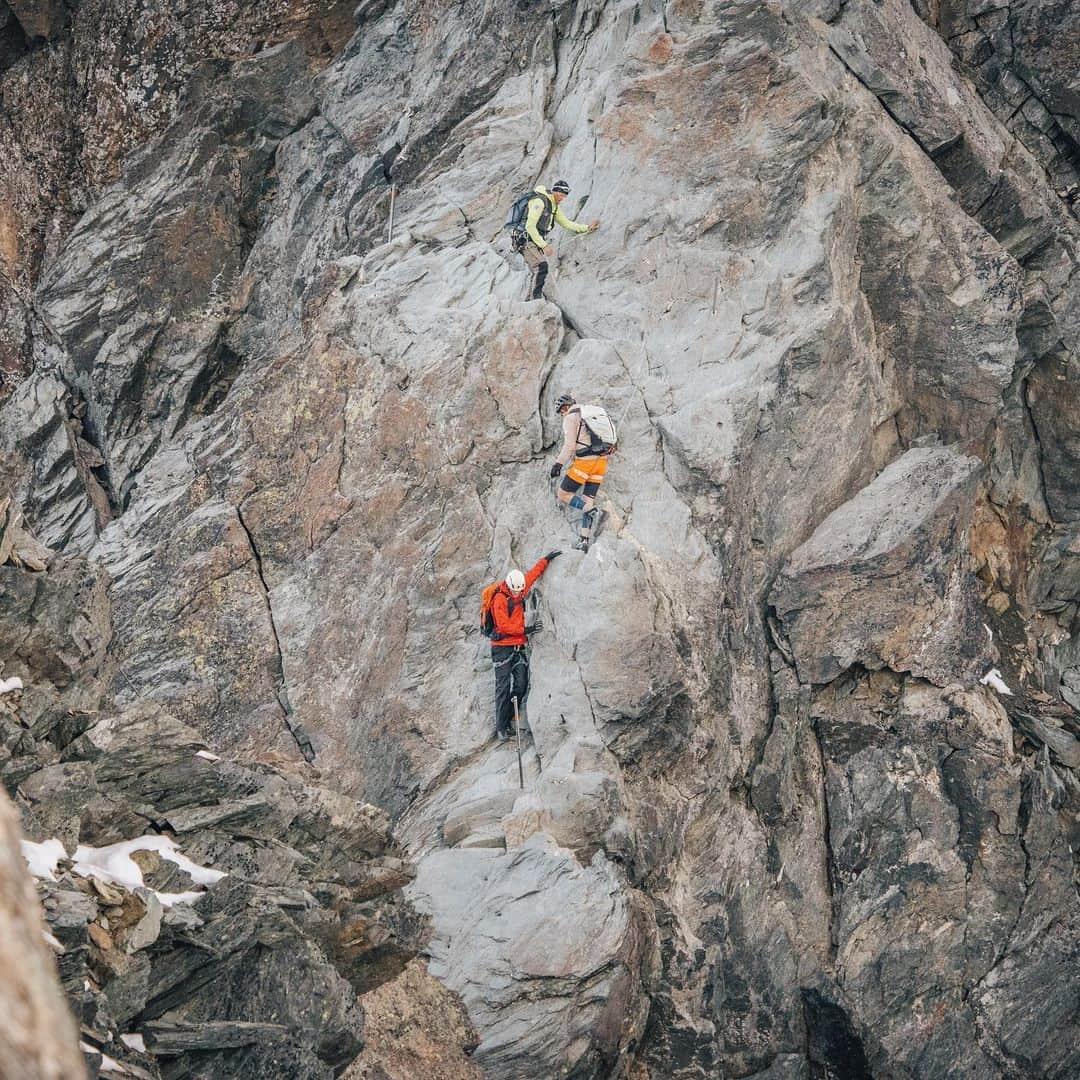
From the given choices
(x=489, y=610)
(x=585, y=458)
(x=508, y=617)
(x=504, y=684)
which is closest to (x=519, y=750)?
(x=504, y=684)

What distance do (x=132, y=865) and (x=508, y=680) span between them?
7.81 m

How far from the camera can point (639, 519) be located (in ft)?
70.4

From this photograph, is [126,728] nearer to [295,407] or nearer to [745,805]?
[295,407]

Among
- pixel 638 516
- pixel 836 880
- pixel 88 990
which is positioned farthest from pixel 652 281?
pixel 88 990

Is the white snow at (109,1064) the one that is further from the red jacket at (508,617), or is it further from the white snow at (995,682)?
the white snow at (995,682)

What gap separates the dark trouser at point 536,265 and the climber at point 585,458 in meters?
3.24

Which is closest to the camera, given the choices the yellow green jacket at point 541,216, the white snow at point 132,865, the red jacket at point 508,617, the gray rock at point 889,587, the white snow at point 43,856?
the white snow at point 43,856

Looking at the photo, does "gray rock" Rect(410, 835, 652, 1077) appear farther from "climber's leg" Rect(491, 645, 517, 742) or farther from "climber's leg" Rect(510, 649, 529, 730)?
"climber's leg" Rect(510, 649, 529, 730)

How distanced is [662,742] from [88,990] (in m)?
10.7

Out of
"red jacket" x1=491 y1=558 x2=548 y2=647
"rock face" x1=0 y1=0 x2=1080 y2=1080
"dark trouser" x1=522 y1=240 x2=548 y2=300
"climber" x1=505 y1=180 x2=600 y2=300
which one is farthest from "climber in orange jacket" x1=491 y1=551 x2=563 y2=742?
"climber" x1=505 y1=180 x2=600 y2=300

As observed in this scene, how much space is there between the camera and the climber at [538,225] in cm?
2302

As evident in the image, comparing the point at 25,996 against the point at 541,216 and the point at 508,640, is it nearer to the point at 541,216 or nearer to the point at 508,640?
the point at 508,640

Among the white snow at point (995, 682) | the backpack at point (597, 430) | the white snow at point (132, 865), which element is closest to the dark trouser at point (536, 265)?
the backpack at point (597, 430)

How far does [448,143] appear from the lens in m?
→ 25.7
